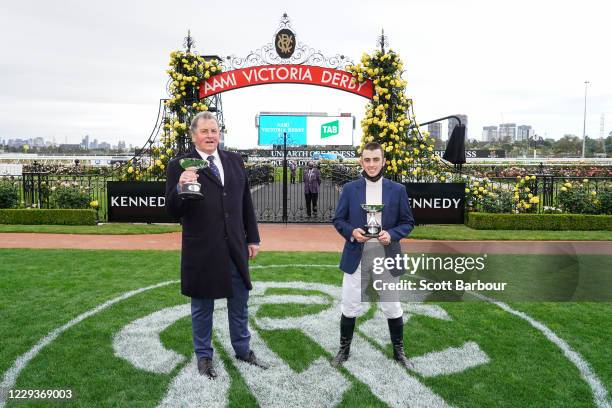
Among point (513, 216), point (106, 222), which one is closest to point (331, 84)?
point (513, 216)

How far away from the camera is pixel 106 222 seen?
44.6 ft

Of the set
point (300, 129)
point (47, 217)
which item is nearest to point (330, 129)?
point (300, 129)

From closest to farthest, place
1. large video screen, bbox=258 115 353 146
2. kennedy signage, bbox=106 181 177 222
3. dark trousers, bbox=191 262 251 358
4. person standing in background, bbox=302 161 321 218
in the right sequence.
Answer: dark trousers, bbox=191 262 251 358, kennedy signage, bbox=106 181 177 222, person standing in background, bbox=302 161 321 218, large video screen, bbox=258 115 353 146

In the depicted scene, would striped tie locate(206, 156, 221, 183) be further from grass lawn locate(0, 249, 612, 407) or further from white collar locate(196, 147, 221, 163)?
grass lawn locate(0, 249, 612, 407)

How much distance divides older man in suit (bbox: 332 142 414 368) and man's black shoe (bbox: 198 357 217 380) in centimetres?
108

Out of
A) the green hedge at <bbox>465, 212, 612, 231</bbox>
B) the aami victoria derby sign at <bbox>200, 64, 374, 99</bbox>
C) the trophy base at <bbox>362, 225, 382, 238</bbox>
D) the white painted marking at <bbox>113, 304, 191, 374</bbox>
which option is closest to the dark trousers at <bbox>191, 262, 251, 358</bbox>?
the white painted marking at <bbox>113, 304, 191, 374</bbox>

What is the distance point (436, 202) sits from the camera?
42.2ft

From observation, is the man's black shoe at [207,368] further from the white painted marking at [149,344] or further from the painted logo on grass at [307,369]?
the white painted marking at [149,344]

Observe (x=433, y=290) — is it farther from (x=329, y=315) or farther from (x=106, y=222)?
(x=106, y=222)

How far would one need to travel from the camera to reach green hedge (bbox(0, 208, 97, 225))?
43.4 feet

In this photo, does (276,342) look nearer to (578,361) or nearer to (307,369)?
(307,369)

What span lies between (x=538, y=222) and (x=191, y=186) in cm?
1142

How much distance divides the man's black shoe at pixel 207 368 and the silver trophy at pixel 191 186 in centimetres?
150

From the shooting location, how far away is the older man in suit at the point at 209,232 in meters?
4.05
